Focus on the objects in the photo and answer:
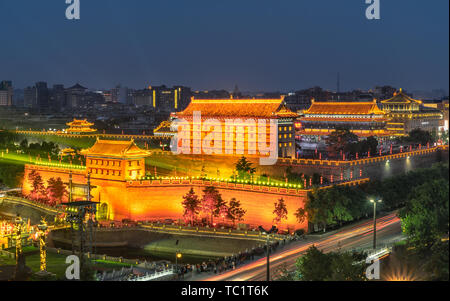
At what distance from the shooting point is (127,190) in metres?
53.9

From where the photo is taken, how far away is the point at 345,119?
94.2 meters

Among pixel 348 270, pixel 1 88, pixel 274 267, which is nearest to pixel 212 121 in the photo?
pixel 274 267

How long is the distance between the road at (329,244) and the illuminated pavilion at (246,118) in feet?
68.8

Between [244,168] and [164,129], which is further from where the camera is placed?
[164,129]

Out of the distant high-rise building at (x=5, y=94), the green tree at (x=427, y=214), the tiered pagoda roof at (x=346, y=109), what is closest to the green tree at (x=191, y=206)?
the green tree at (x=427, y=214)

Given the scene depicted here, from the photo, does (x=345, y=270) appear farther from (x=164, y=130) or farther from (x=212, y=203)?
(x=164, y=130)

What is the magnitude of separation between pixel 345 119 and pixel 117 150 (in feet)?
156

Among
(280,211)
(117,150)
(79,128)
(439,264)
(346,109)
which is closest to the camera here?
(439,264)

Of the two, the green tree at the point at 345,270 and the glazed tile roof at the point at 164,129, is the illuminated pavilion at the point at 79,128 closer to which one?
the glazed tile roof at the point at 164,129

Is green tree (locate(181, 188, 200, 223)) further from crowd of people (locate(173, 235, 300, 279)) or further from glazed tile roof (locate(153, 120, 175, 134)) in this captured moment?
glazed tile roof (locate(153, 120, 175, 134))

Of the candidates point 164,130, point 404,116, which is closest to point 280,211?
point 164,130

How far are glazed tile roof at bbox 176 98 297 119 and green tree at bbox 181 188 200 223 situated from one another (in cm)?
1652

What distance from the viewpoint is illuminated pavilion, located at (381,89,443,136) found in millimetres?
105625
